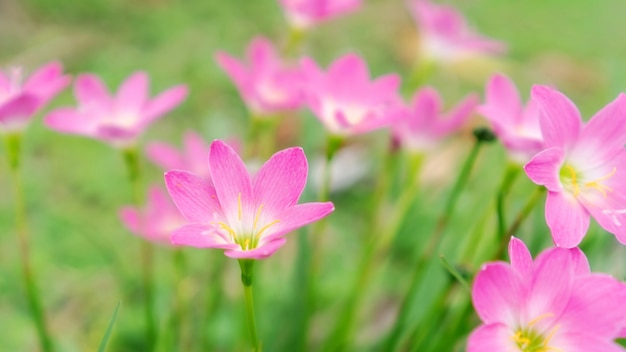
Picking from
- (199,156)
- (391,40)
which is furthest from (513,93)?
(391,40)

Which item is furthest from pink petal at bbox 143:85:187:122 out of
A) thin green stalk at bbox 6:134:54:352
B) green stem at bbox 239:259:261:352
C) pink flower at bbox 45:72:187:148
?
green stem at bbox 239:259:261:352

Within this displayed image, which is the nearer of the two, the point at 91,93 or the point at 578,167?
the point at 578,167

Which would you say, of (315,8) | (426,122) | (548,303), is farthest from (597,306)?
(315,8)

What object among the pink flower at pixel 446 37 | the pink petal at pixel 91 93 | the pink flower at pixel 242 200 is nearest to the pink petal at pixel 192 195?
the pink flower at pixel 242 200

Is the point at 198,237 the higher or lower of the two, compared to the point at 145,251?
higher

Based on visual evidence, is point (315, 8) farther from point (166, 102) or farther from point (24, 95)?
point (24, 95)

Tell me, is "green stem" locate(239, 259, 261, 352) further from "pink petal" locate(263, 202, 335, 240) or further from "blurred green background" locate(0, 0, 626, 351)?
"blurred green background" locate(0, 0, 626, 351)
